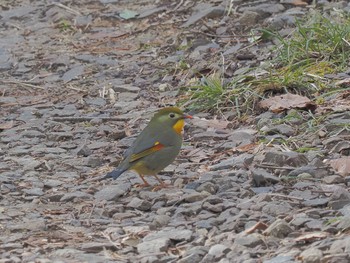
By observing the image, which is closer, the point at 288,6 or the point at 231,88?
the point at 231,88

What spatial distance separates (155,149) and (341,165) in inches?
50.0

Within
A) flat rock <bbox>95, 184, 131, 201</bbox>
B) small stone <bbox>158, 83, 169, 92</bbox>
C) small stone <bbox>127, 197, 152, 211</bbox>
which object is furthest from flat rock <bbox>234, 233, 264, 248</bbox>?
small stone <bbox>158, 83, 169, 92</bbox>

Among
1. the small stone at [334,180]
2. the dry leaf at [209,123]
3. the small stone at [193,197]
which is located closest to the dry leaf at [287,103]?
the dry leaf at [209,123]

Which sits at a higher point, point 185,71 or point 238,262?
point 238,262

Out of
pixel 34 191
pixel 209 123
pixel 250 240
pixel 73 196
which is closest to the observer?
pixel 250 240

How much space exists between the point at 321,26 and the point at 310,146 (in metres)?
2.15

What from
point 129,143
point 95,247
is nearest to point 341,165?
point 95,247

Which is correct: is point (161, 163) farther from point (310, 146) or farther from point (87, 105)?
point (87, 105)

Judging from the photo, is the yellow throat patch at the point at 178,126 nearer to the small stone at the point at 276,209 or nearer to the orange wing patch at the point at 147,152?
the orange wing patch at the point at 147,152

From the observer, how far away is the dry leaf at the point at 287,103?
8164 millimetres

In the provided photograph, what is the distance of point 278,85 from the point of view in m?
8.57

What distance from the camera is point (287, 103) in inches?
326

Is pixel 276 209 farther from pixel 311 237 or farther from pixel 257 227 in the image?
pixel 311 237

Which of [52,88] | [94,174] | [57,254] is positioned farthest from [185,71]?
[57,254]
